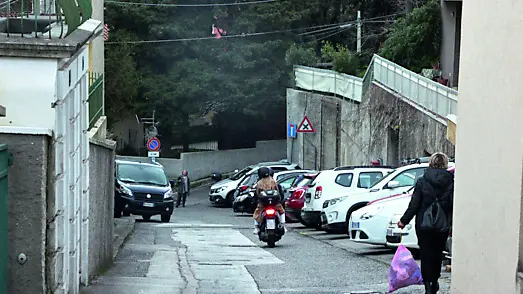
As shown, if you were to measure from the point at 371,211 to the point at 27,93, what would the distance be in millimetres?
9504

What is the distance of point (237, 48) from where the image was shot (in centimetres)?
4775

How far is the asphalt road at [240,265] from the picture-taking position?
1185 cm

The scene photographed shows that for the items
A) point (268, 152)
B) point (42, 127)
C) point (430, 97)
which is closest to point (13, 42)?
point (42, 127)

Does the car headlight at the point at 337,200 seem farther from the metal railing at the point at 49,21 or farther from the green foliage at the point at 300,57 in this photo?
the green foliage at the point at 300,57

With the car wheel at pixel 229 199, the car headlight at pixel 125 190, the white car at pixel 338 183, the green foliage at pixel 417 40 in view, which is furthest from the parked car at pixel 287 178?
the green foliage at pixel 417 40

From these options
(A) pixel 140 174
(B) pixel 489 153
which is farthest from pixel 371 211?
(A) pixel 140 174

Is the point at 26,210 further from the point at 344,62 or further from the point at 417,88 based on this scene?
the point at 344,62

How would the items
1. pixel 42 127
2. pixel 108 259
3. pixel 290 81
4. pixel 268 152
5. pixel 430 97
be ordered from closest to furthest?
pixel 42 127 < pixel 108 259 < pixel 430 97 < pixel 290 81 < pixel 268 152

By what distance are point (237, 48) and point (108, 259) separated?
34514 millimetres

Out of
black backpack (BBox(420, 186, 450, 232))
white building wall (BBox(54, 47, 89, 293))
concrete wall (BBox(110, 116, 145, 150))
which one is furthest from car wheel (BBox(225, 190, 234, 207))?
black backpack (BBox(420, 186, 450, 232))

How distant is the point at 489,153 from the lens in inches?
371

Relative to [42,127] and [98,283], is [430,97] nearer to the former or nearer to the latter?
[98,283]

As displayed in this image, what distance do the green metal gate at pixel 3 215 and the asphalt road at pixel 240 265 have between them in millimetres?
2987

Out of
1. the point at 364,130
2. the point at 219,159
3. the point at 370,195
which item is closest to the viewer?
the point at 370,195
